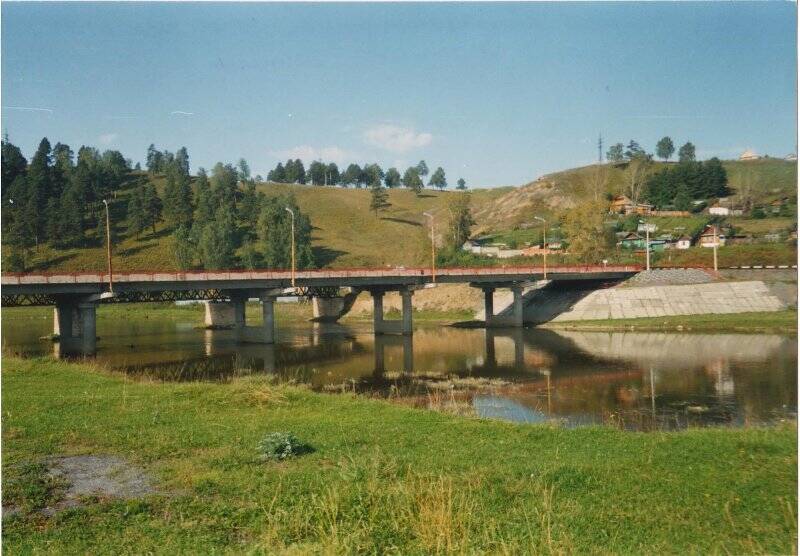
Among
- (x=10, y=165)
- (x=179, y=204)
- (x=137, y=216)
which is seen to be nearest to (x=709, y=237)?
(x=179, y=204)

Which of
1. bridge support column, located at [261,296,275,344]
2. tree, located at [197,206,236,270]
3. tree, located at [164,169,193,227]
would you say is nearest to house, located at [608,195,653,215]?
tree, located at [197,206,236,270]

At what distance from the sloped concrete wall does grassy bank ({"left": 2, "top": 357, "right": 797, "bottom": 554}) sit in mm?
61106

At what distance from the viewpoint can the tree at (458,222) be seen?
Result: 139875 mm

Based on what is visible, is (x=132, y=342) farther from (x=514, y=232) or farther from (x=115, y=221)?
(x=514, y=232)

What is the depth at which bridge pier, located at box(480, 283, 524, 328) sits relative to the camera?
83.9 m

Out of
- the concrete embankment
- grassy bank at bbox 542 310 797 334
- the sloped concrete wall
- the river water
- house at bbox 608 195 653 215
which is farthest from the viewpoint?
house at bbox 608 195 653 215

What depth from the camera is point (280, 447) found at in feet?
53.8

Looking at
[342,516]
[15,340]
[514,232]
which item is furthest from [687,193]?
[342,516]

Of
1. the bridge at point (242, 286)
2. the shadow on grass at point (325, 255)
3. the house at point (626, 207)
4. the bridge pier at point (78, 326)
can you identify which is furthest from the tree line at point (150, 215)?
Result: the house at point (626, 207)

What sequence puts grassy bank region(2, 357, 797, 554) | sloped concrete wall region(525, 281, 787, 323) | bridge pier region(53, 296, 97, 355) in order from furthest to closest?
sloped concrete wall region(525, 281, 787, 323) < bridge pier region(53, 296, 97, 355) < grassy bank region(2, 357, 797, 554)

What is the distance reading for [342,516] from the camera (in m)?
11.7

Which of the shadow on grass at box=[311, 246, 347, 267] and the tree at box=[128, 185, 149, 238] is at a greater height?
the tree at box=[128, 185, 149, 238]

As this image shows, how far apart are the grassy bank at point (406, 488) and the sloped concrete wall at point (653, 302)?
Result: 6111 centimetres

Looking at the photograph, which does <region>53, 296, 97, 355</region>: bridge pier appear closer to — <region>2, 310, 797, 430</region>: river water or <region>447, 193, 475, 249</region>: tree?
<region>2, 310, 797, 430</region>: river water
